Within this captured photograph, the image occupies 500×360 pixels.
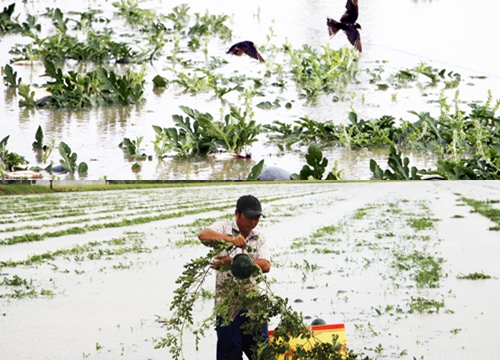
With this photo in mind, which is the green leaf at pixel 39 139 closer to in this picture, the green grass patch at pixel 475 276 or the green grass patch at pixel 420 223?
the green grass patch at pixel 420 223

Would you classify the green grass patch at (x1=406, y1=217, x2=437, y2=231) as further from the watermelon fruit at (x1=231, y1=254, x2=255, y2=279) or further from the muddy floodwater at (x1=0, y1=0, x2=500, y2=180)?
the watermelon fruit at (x1=231, y1=254, x2=255, y2=279)

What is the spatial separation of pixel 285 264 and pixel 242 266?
1048 mm

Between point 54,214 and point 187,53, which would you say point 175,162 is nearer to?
point 54,214

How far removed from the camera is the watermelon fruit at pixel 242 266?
1994mm

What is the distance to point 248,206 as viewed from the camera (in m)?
2.11

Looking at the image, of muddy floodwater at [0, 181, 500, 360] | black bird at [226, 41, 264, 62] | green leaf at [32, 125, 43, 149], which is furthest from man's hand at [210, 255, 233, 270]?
black bird at [226, 41, 264, 62]

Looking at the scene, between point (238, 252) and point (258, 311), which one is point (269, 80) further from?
point (258, 311)

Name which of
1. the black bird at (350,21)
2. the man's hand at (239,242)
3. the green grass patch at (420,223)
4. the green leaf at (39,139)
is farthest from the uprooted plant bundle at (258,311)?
the black bird at (350,21)

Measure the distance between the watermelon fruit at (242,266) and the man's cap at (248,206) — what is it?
0.49 ft

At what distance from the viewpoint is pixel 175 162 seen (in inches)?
113

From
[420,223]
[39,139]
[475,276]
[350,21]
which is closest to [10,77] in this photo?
[39,139]

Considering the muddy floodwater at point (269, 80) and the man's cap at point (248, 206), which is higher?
the muddy floodwater at point (269, 80)

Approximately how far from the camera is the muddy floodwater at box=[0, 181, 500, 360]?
262 cm

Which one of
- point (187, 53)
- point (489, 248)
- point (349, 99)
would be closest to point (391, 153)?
point (489, 248)
